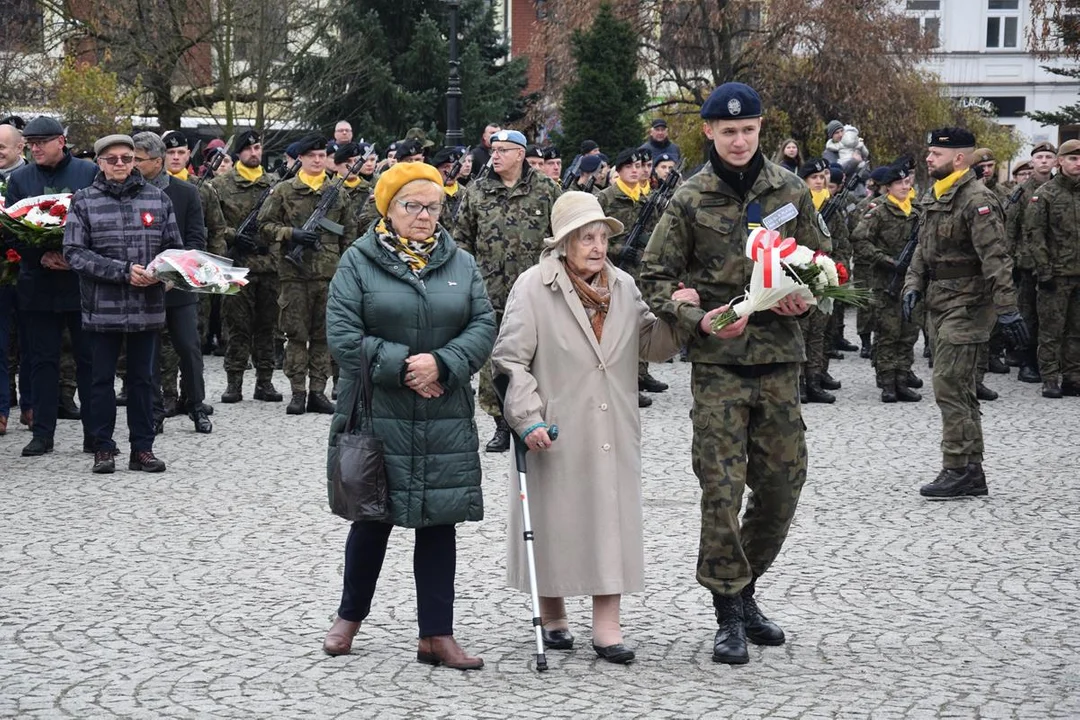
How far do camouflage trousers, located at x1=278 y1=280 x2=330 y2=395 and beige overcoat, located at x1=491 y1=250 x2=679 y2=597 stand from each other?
739 cm

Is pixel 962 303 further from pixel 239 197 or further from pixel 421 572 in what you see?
pixel 239 197

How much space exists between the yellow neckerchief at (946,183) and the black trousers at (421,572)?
5.12 m

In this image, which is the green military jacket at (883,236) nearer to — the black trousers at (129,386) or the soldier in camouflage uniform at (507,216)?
the soldier in camouflage uniform at (507,216)

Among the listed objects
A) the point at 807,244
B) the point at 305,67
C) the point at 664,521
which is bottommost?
the point at 664,521

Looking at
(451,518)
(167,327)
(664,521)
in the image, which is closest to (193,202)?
(167,327)

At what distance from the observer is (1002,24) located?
63.6 m

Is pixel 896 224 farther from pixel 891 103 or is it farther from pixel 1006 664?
pixel 891 103

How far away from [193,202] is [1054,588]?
7.20 m

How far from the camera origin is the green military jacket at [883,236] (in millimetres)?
16062

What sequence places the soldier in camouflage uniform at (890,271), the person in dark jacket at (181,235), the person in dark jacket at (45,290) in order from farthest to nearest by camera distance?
the soldier in camouflage uniform at (890,271)
the person in dark jacket at (181,235)
the person in dark jacket at (45,290)

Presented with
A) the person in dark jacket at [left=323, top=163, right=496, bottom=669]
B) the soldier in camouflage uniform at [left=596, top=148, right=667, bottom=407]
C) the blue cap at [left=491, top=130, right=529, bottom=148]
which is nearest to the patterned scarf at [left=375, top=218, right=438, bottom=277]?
the person in dark jacket at [left=323, top=163, right=496, bottom=669]

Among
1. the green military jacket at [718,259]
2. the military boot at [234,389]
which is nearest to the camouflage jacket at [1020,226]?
the military boot at [234,389]

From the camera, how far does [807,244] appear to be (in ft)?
22.5

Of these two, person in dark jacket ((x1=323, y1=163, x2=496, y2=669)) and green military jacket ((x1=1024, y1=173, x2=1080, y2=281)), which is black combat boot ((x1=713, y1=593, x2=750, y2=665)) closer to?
person in dark jacket ((x1=323, y1=163, x2=496, y2=669))
